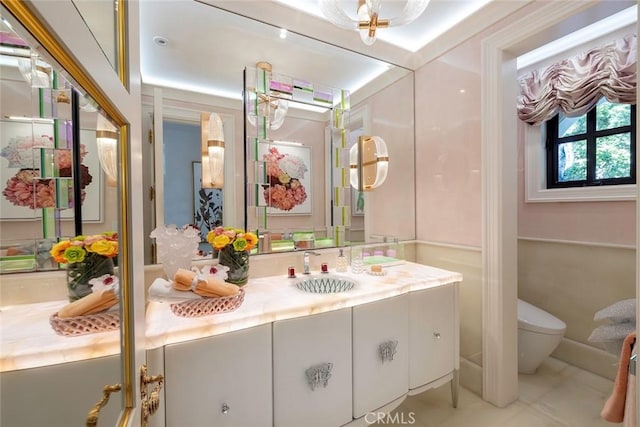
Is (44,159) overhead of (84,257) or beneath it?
overhead

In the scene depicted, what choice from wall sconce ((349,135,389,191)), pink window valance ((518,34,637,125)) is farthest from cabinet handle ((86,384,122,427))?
pink window valance ((518,34,637,125))

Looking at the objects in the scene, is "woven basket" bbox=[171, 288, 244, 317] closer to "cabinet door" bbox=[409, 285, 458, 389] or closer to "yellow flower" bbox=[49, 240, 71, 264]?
"yellow flower" bbox=[49, 240, 71, 264]

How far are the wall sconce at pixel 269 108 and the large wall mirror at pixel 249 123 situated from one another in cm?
3

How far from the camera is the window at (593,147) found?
212 centimetres

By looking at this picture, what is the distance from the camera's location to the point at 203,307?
1.03 m

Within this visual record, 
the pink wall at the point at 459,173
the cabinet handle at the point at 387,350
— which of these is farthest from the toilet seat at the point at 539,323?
the cabinet handle at the point at 387,350

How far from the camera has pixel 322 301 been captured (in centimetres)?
120

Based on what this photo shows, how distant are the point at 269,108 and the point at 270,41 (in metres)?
0.40

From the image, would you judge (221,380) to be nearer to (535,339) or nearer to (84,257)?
(84,257)

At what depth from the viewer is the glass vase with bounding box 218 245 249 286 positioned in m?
1.36

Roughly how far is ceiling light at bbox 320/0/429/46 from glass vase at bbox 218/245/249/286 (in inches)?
44.9

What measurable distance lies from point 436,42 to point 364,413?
242 cm

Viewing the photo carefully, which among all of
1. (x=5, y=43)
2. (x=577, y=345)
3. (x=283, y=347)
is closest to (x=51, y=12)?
(x=5, y=43)

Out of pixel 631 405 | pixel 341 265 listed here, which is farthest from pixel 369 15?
pixel 631 405
